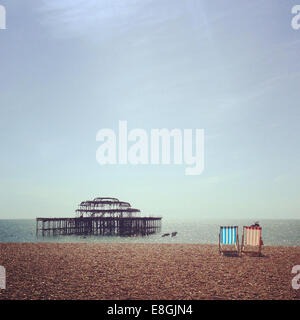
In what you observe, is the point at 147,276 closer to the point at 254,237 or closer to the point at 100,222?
the point at 254,237

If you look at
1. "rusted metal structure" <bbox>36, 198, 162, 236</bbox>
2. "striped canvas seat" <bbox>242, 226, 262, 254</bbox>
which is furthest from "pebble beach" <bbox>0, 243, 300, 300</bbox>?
"rusted metal structure" <bbox>36, 198, 162, 236</bbox>

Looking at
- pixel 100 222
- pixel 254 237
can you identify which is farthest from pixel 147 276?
pixel 100 222

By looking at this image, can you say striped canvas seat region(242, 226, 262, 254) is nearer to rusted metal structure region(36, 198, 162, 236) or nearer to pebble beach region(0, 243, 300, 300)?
pebble beach region(0, 243, 300, 300)

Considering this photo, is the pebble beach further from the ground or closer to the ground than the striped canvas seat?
closer to the ground

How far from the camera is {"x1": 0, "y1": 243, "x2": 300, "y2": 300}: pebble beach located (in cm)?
780

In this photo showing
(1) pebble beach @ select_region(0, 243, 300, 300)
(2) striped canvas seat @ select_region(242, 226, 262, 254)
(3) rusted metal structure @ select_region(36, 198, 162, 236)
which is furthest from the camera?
A: (3) rusted metal structure @ select_region(36, 198, 162, 236)

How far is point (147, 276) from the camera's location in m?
9.45

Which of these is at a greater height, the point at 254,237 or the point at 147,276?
the point at 254,237

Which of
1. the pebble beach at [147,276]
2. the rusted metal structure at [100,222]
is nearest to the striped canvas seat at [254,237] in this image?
the pebble beach at [147,276]

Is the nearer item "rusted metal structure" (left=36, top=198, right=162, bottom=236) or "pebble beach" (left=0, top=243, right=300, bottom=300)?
"pebble beach" (left=0, top=243, right=300, bottom=300)

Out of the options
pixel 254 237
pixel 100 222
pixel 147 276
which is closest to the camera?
pixel 147 276
